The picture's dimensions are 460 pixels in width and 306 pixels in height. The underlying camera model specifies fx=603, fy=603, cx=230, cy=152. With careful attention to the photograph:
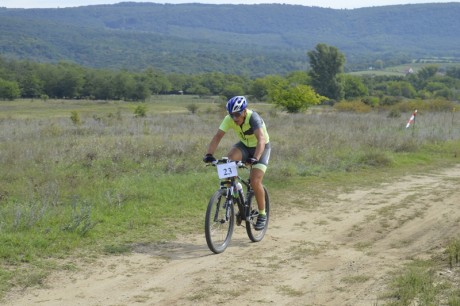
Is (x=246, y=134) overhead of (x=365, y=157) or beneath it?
overhead

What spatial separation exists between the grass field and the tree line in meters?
23.2

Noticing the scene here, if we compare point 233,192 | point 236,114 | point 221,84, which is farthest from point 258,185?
point 221,84

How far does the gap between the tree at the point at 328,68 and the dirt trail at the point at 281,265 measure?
184ft

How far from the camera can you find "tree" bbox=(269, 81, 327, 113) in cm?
3928

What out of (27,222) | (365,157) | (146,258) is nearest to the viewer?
(146,258)

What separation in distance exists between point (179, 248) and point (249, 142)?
171cm

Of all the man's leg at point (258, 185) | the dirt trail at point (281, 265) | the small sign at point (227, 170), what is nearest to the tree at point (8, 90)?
the dirt trail at point (281, 265)

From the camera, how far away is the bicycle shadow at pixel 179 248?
7516 mm

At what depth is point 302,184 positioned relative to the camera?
1290 centimetres

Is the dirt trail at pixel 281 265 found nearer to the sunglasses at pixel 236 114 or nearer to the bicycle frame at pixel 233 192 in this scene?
the bicycle frame at pixel 233 192

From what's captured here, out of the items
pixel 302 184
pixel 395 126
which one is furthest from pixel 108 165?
pixel 395 126

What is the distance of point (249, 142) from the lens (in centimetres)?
823

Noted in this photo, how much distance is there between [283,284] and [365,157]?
10.3 meters

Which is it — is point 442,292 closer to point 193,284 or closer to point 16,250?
point 193,284
